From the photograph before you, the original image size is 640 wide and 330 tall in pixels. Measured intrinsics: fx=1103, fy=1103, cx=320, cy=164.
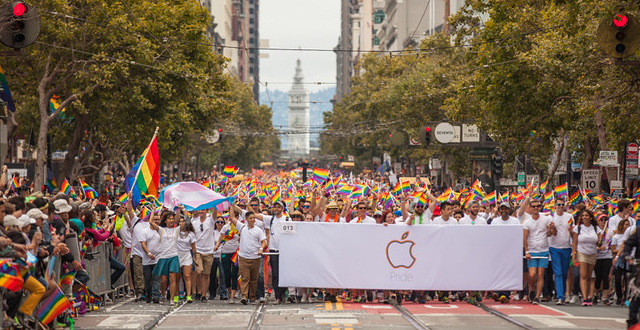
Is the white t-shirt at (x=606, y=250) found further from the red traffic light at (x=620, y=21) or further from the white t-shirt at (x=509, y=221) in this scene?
the red traffic light at (x=620, y=21)

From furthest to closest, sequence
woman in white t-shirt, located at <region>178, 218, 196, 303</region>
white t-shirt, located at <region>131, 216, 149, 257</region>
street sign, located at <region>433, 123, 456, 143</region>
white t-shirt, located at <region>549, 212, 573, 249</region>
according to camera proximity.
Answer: street sign, located at <region>433, 123, 456, 143</region>
woman in white t-shirt, located at <region>178, 218, 196, 303</region>
white t-shirt, located at <region>131, 216, 149, 257</region>
white t-shirt, located at <region>549, 212, 573, 249</region>

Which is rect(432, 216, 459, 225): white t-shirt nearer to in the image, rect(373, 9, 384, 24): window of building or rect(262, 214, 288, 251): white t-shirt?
rect(262, 214, 288, 251): white t-shirt

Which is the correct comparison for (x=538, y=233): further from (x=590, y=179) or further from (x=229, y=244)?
(x=590, y=179)

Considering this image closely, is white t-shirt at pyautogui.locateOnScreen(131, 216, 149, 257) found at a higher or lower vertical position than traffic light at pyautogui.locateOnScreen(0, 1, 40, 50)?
lower

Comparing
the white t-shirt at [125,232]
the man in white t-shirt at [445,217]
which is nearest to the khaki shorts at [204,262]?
the white t-shirt at [125,232]

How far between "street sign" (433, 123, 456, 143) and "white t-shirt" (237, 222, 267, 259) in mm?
32115

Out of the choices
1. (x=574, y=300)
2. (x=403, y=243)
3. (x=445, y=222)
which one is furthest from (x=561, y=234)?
(x=403, y=243)

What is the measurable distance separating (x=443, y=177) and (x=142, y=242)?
54.3 metres

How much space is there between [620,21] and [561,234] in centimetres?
380

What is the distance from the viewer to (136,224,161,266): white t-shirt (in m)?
18.7

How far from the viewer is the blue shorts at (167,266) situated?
61.4ft

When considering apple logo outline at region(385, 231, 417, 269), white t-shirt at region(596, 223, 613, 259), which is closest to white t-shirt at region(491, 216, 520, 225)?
white t-shirt at region(596, 223, 613, 259)

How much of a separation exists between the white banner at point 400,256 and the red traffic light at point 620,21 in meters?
3.67

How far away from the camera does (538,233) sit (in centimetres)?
1825
